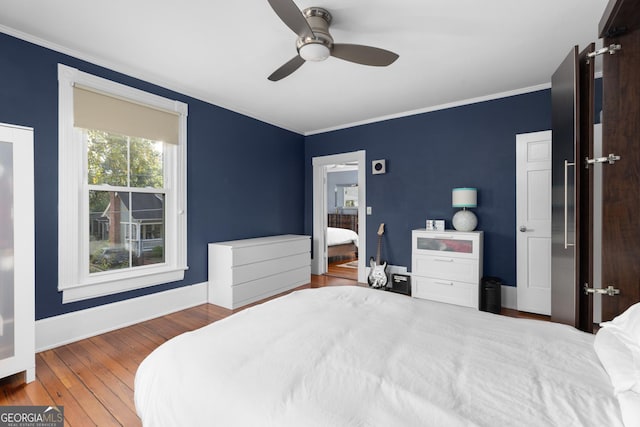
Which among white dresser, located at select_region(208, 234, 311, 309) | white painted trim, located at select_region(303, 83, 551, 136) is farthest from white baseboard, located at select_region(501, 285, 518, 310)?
white dresser, located at select_region(208, 234, 311, 309)

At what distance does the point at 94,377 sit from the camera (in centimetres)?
206

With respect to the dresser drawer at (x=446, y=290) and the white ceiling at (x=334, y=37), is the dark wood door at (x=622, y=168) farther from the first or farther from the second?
the dresser drawer at (x=446, y=290)

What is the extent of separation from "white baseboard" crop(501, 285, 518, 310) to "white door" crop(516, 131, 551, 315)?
5 cm

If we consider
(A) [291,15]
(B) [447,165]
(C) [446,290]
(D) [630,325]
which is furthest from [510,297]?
(A) [291,15]

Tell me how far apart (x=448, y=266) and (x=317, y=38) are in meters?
2.82

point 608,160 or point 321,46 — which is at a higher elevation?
point 321,46

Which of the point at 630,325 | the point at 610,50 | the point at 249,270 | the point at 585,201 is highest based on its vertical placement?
the point at 610,50

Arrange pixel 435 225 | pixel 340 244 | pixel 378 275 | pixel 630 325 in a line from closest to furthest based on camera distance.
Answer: pixel 630 325, pixel 435 225, pixel 378 275, pixel 340 244

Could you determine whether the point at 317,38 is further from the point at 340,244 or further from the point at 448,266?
the point at 340,244

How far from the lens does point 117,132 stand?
9.34 feet

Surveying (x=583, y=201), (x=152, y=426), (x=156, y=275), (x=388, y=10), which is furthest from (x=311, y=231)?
A: (x=152, y=426)

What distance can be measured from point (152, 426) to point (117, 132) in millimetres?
2755

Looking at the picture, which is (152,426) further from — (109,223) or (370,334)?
(109,223)

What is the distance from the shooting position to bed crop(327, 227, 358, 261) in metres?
6.11
